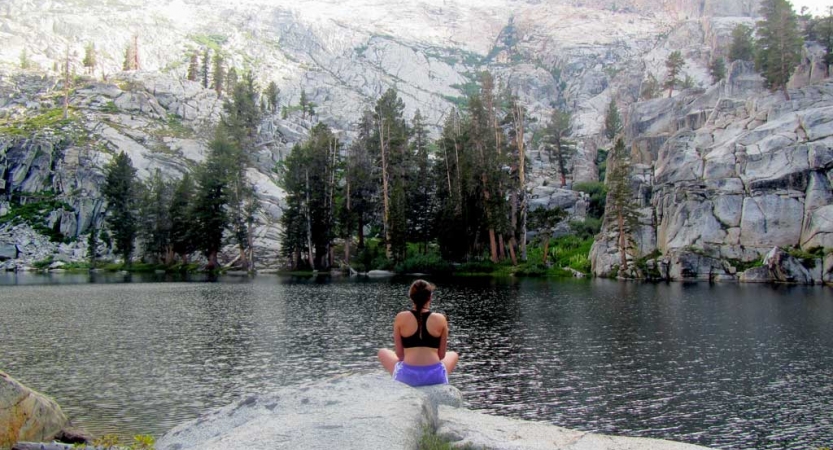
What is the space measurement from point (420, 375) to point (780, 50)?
88952 millimetres

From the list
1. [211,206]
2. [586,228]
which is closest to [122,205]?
[211,206]

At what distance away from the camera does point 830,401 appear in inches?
639

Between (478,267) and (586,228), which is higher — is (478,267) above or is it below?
below

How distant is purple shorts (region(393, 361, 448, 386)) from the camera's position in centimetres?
1141

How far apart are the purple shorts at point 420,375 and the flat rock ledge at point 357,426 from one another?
773 mm

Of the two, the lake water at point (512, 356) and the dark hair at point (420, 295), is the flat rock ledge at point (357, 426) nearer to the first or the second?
the dark hair at point (420, 295)

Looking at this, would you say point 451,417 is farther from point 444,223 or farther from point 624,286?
point 444,223

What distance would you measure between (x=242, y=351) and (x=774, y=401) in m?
19.7

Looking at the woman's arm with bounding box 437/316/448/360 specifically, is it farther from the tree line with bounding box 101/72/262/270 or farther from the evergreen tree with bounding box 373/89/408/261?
the tree line with bounding box 101/72/262/270

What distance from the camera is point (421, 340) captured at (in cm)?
1153

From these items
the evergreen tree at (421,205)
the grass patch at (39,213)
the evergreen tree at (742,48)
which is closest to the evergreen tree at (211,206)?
the evergreen tree at (421,205)

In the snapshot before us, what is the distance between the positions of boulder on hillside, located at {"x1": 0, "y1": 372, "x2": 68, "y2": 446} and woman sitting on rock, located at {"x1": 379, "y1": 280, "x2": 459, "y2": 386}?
7.67 m

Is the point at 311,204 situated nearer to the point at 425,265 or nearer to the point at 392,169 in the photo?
the point at 392,169

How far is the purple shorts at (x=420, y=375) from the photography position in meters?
11.4
